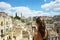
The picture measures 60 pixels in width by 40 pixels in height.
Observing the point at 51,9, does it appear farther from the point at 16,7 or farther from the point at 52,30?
the point at 16,7

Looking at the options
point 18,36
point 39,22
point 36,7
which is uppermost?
point 36,7

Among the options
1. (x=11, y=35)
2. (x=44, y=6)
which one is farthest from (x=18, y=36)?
Answer: (x=44, y=6)

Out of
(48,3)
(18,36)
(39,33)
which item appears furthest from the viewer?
(18,36)

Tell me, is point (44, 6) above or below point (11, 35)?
above

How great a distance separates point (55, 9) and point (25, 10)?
0.57m

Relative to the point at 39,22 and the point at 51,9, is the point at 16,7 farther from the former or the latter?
the point at 39,22

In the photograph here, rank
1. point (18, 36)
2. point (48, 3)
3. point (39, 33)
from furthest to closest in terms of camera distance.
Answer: point (18, 36), point (48, 3), point (39, 33)

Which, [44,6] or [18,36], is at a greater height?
[44,6]

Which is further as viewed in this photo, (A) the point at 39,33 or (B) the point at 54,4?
(B) the point at 54,4

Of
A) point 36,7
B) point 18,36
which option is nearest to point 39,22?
point 36,7

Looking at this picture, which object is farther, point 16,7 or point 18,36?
point 18,36

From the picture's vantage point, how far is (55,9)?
11.5 feet

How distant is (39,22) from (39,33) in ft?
0.47

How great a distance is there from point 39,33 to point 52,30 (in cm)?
134
